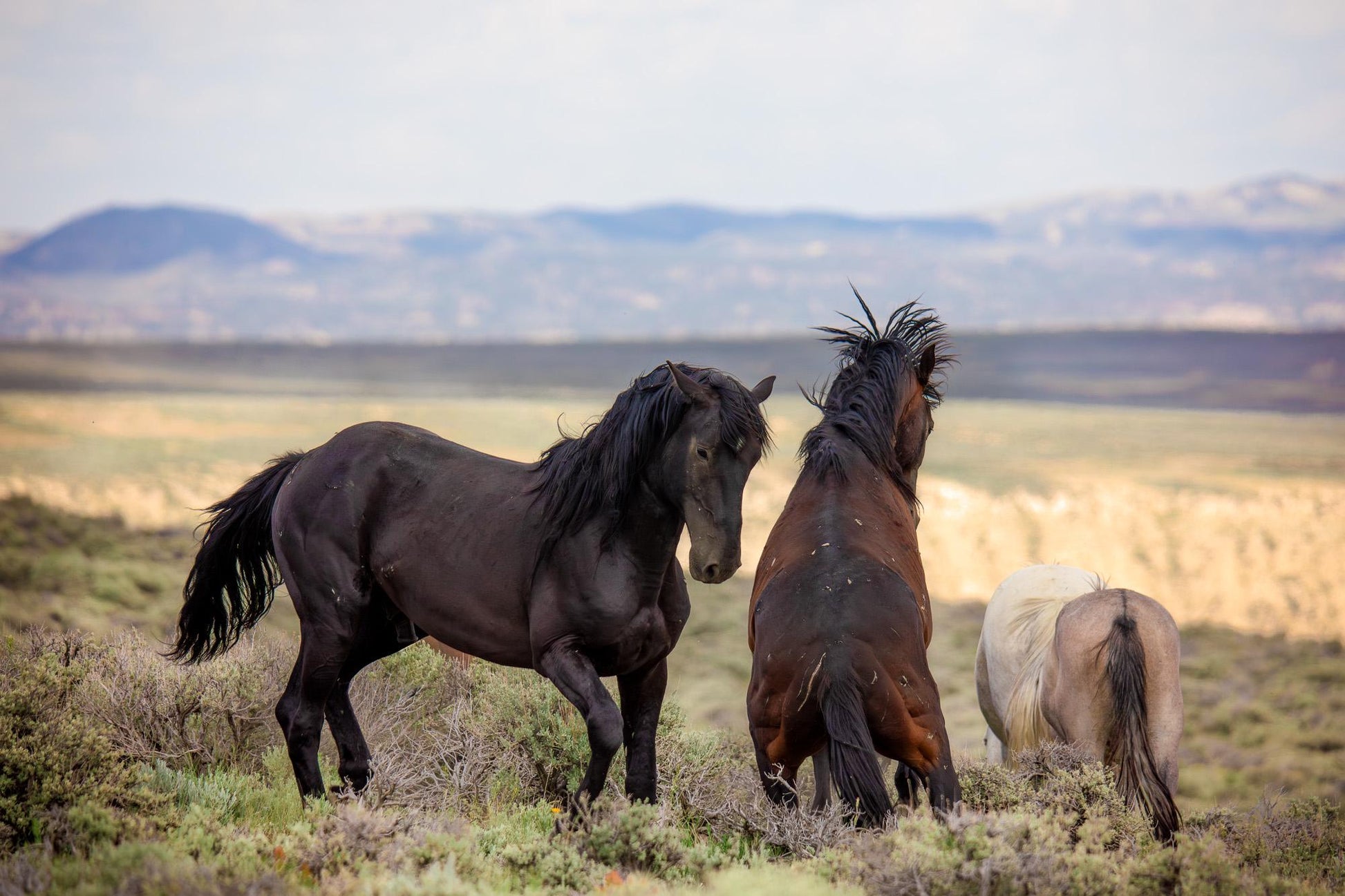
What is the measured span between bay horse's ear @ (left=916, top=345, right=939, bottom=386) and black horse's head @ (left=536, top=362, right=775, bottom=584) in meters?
1.38

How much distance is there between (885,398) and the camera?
5.62 m

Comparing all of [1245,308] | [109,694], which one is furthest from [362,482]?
[1245,308]

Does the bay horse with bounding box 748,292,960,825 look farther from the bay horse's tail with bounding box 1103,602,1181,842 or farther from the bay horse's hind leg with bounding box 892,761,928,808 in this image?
the bay horse's tail with bounding box 1103,602,1181,842

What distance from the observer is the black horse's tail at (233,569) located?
18.4 ft

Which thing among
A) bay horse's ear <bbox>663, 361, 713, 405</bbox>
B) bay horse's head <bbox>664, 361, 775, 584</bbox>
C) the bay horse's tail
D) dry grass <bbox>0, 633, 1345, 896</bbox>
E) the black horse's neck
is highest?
bay horse's ear <bbox>663, 361, 713, 405</bbox>

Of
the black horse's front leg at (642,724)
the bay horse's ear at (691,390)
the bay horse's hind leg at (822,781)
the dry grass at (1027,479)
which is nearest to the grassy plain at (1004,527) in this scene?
the dry grass at (1027,479)

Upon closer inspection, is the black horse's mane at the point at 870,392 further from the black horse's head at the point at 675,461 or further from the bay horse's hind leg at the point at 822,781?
the bay horse's hind leg at the point at 822,781

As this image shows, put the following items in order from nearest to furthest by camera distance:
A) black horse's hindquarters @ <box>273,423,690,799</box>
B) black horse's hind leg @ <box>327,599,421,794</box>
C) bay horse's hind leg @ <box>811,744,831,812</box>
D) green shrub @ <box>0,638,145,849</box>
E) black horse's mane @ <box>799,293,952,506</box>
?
green shrub @ <box>0,638,145,849</box>, black horse's hindquarters @ <box>273,423,690,799</box>, bay horse's hind leg @ <box>811,744,831,812</box>, black horse's hind leg @ <box>327,599,421,794</box>, black horse's mane @ <box>799,293,952,506</box>

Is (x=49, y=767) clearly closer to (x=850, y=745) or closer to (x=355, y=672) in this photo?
(x=355, y=672)

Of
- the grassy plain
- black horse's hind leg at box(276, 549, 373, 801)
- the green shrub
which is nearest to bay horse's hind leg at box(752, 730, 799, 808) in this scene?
black horse's hind leg at box(276, 549, 373, 801)

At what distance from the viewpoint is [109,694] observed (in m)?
5.82

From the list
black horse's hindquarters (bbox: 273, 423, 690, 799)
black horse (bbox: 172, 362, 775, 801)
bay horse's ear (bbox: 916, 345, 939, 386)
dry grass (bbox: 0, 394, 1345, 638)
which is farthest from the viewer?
dry grass (bbox: 0, 394, 1345, 638)

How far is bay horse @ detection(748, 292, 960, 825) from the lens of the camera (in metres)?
4.23

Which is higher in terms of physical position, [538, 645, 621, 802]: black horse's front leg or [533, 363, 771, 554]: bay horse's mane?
[533, 363, 771, 554]: bay horse's mane
